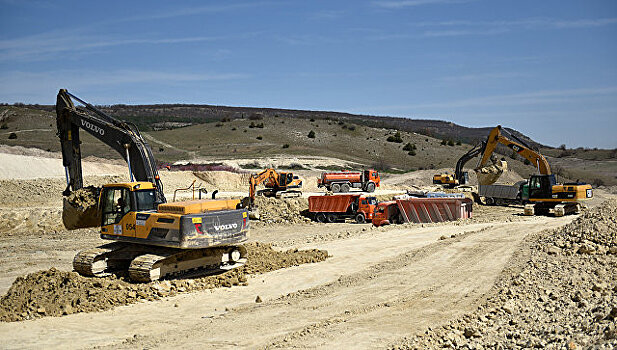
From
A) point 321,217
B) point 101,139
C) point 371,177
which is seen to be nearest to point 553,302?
point 101,139

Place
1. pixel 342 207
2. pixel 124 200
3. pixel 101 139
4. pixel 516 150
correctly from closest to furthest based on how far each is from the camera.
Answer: pixel 124 200 → pixel 101 139 → pixel 342 207 → pixel 516 150

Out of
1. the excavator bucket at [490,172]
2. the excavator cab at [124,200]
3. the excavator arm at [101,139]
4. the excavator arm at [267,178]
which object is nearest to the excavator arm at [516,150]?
the excavator bucket at [490,172]

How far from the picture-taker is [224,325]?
32.8ft

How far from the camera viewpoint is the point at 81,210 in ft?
51.3

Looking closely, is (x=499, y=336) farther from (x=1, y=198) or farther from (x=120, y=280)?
(x=1, y=198)

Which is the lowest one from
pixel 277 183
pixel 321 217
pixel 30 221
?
pixel 30 221

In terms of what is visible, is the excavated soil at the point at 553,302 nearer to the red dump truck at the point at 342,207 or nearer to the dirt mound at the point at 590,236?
the dirt mound at the point at 590,236

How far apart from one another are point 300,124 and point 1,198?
2497 inches

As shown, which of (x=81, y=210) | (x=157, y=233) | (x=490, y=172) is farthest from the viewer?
(x=490, y=172)

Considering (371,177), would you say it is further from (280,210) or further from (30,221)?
(30,221)

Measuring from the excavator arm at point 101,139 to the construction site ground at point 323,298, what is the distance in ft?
10.3

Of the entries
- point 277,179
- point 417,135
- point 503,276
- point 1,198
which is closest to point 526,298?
point 503,276

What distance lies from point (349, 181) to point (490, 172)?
909 centimetres

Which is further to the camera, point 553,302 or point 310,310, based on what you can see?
point 310,310
